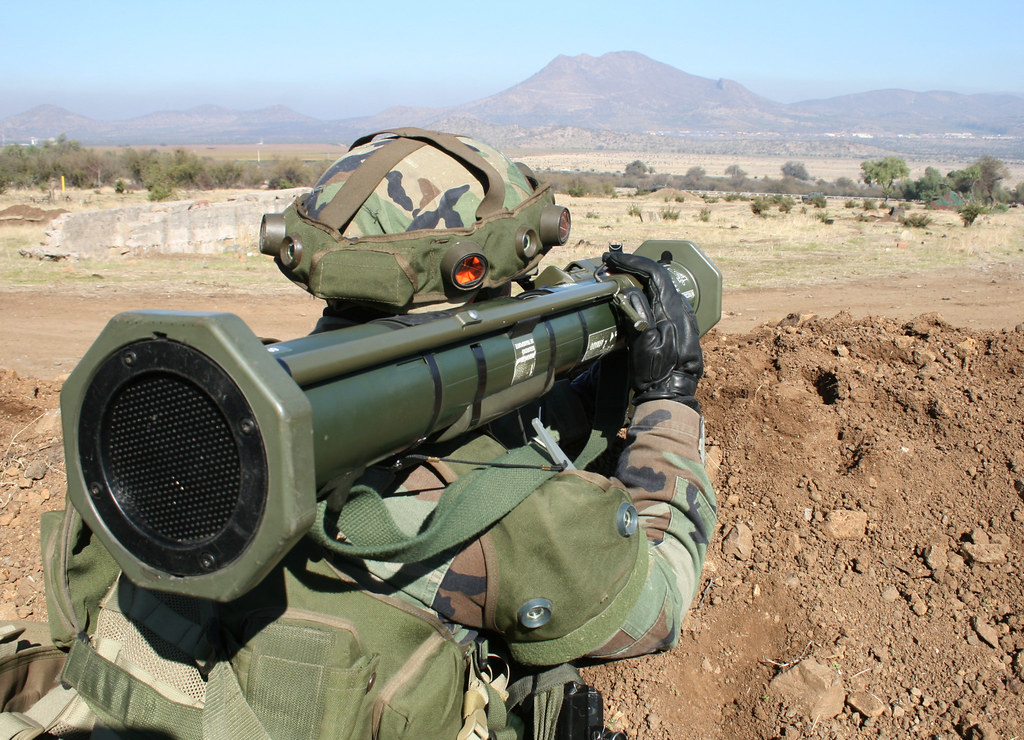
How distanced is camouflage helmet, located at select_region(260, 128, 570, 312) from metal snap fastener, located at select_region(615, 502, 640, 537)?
25.8 inches

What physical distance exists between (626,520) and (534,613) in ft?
0.86

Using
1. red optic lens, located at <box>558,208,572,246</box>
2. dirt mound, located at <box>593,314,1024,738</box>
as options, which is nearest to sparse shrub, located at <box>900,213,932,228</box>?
dirt mound, located at <box>593,314,1024,738</box>

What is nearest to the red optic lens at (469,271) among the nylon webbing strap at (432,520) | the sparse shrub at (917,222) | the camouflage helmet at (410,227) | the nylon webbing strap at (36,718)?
the camouflage helmet at (410,227)

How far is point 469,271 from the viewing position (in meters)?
1.83

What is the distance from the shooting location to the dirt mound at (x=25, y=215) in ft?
51.1

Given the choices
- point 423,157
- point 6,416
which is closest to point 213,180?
point 6,416

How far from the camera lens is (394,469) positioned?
1.58 m

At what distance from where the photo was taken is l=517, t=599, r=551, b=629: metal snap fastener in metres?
1.46

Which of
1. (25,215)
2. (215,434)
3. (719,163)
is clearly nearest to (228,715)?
(215,434)

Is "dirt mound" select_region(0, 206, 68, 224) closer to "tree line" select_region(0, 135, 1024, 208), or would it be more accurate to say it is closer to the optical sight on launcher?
"tree line" select_region(0, 135, 1024, 208)

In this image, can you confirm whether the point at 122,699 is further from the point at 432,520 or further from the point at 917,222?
the point at 917,222

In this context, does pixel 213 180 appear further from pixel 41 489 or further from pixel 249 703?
pixel 249 703

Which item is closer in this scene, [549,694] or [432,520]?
[432,520]

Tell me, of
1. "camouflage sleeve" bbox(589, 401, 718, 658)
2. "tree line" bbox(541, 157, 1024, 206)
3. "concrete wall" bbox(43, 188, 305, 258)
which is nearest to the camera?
"camouflage sleeve" bbox(589, 401, 718, 658)
